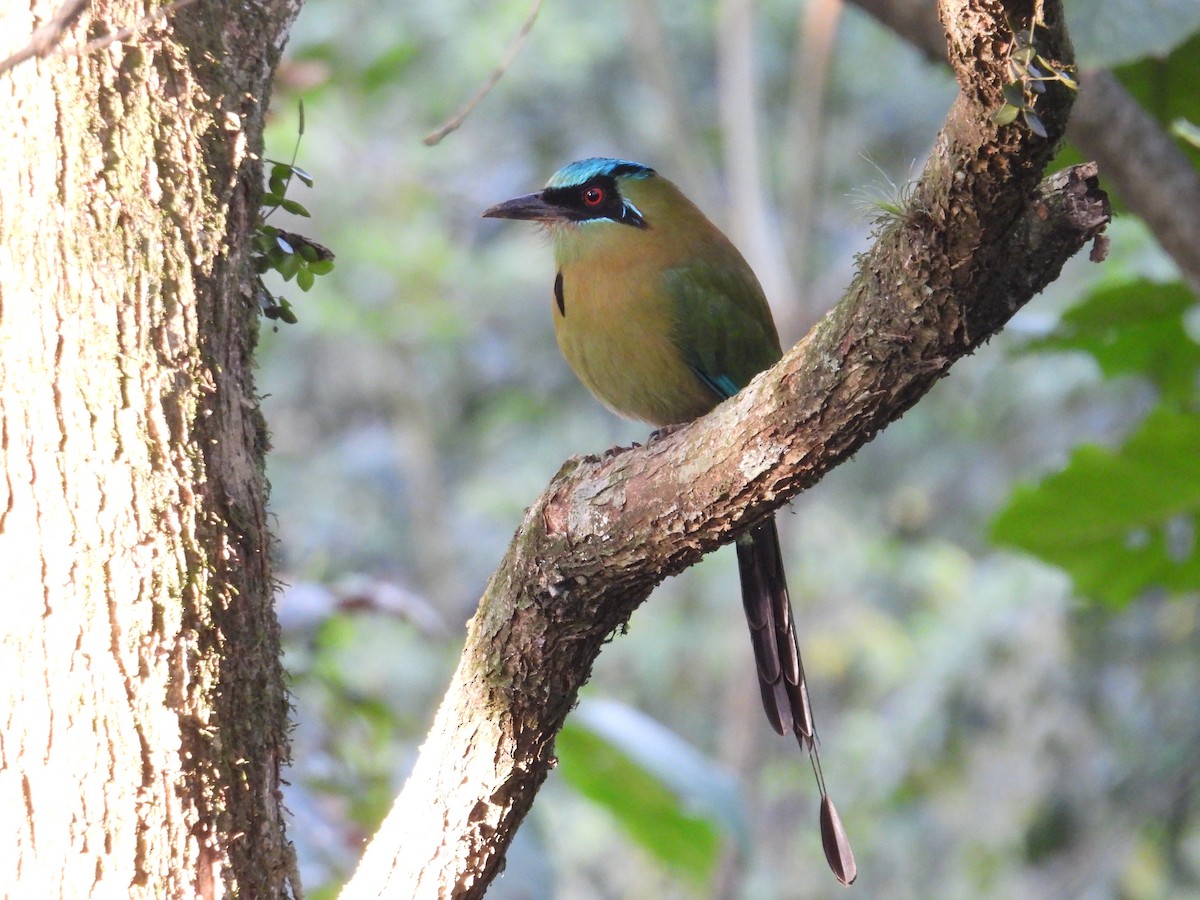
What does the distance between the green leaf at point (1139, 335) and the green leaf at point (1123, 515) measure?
303 millimetres

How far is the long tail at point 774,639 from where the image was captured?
2.57 meters

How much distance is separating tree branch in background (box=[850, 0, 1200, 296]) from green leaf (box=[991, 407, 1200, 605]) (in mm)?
552

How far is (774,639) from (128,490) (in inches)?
57.0

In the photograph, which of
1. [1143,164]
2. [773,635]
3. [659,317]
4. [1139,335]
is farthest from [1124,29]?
[773,635]

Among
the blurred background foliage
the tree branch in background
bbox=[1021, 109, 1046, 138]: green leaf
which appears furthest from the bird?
the blurred background foliage

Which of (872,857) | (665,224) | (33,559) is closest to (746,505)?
(33,559)

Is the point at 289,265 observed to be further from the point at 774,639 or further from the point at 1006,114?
the point at 774,639

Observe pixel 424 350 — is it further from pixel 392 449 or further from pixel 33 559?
pixel 33 559

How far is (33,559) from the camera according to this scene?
163 cm

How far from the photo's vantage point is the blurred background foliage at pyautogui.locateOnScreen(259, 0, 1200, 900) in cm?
654

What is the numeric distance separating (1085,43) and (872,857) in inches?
285

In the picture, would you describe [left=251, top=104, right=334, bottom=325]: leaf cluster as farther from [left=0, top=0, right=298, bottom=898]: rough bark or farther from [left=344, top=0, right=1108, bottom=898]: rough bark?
[left=344, top=0, right=1108, bottom=898]: rough bark

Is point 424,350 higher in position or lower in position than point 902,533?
higher

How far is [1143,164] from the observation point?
3.20 m
